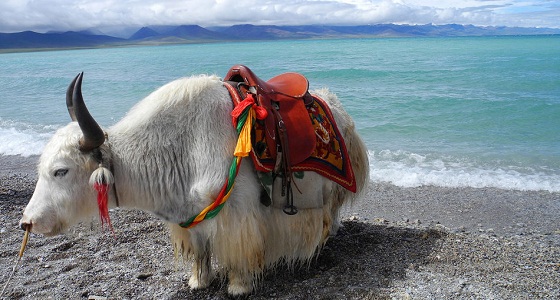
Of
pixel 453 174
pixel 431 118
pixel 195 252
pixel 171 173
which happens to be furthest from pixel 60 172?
pixel 431 118

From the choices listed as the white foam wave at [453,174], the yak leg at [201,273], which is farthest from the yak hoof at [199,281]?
the white foam wave at [453,174]

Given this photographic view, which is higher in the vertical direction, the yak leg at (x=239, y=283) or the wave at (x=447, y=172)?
the yak leg at (x=239, y=283)

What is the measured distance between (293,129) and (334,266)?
930 millimetres

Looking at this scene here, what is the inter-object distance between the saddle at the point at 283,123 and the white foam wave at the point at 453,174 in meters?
3.33

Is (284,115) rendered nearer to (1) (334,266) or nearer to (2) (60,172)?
(1) (334,266)

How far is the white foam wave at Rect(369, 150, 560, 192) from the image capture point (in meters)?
5.61

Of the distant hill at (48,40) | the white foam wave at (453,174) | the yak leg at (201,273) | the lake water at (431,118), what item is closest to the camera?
the yak leg at (201,273)

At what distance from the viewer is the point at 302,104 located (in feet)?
8.64

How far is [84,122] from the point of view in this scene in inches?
79.5

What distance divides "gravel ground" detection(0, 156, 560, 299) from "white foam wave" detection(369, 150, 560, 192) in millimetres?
1509

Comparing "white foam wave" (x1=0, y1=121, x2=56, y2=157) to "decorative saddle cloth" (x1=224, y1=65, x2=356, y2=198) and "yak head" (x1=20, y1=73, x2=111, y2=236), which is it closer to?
"yak head" (x1=20, y1=73, x2=111, y2=236)

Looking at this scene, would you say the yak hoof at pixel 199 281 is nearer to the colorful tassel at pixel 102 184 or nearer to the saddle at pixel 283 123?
the saddle at pixel 283 123

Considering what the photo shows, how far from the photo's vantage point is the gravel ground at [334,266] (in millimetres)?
2562

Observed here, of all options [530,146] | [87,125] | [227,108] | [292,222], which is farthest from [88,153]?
[530,146]
